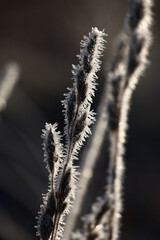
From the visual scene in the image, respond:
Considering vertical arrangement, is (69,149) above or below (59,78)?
below

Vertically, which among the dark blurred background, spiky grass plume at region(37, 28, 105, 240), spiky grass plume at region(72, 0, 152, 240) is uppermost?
the dark blurred background

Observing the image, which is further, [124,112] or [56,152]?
[124,112]

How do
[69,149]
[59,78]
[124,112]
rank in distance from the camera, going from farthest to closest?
1. [59,78]
2. [124,112]
3. [69,149]

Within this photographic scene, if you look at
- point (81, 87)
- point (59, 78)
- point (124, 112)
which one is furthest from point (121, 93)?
point (59, 78)

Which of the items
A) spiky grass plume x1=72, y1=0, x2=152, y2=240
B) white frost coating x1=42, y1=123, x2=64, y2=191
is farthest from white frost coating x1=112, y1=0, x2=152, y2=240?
white frost coating x1=42, y1=123, x2=64, y2=191

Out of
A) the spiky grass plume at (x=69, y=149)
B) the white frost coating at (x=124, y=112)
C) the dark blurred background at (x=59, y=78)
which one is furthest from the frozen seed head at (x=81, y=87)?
the dark blurred background at (x=59, y=78)

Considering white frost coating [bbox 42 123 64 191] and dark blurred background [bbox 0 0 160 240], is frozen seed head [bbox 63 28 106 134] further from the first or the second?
dark blurred background [bbox 0 0 160 240]

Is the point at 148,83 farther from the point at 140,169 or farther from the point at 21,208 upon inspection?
the point at 21,208

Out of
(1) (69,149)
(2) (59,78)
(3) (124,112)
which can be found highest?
(2) (59,78)

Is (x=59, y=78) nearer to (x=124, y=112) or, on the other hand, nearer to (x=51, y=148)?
(x=124, y=112)

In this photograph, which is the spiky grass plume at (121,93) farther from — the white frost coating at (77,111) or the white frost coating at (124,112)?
the white frost coating at (77,111)

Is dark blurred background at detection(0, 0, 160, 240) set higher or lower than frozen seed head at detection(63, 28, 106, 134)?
higher
